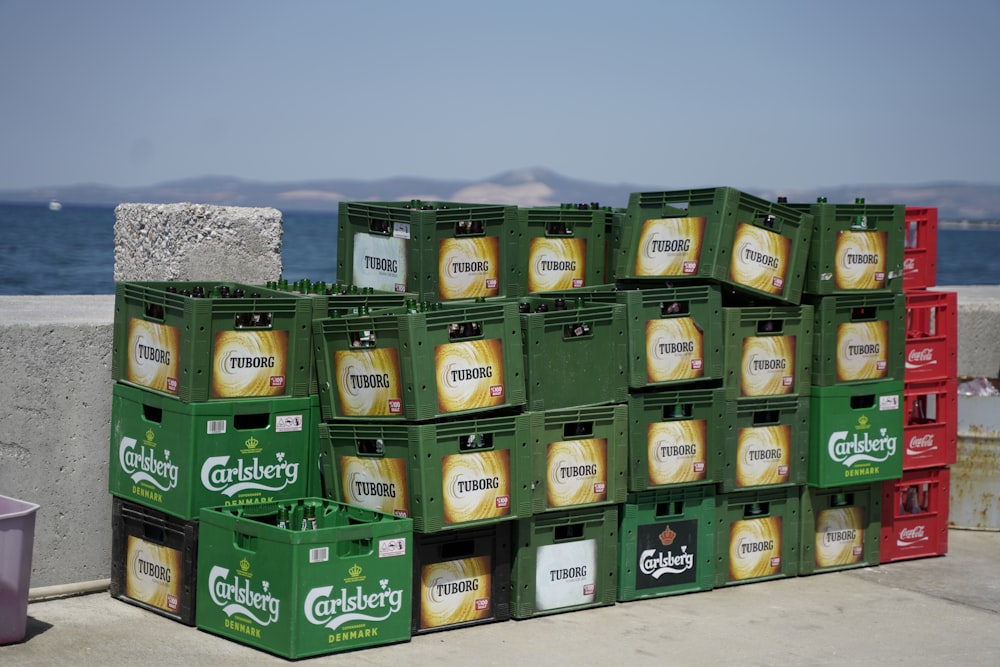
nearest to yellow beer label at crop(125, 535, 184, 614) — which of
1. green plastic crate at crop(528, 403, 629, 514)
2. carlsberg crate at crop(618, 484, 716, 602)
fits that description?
green plastic crate at crop(528, 403, 629, 514)

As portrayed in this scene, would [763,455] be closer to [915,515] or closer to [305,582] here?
[915,515]

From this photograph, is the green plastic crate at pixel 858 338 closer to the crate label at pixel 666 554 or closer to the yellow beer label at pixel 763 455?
the yellow beer label at pixel 763 455

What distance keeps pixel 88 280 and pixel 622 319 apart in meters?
38.1

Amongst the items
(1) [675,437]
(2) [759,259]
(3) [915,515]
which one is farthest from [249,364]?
(3) [915,515]

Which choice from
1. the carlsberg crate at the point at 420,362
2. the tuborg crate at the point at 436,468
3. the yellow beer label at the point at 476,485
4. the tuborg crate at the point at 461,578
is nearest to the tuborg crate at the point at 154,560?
the tuborg crate at the point at 436,468

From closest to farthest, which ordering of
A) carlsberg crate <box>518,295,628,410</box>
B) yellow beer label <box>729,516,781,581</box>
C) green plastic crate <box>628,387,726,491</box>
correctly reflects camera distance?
1. carlsberg crate <box>518,295,628,410</box>
2. green plastic crate <box>628,387,726,491</box>
3. yellow beer label <box>729,516,781,581</box>

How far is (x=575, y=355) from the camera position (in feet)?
24.0

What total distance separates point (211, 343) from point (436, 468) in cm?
120

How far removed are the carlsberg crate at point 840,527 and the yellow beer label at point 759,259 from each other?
1.25 meters

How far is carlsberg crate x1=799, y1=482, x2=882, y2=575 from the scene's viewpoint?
8.38 m

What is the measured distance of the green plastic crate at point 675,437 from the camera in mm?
7578

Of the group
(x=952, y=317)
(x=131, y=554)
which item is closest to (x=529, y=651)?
(x=131, y=554)

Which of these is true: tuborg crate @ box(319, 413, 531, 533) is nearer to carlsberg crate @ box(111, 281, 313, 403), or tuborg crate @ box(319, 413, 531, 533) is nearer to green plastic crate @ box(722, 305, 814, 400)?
carlsberg crate @ box(111, 281, 313, 403)

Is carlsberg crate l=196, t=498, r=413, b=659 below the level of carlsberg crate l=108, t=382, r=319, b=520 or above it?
below
